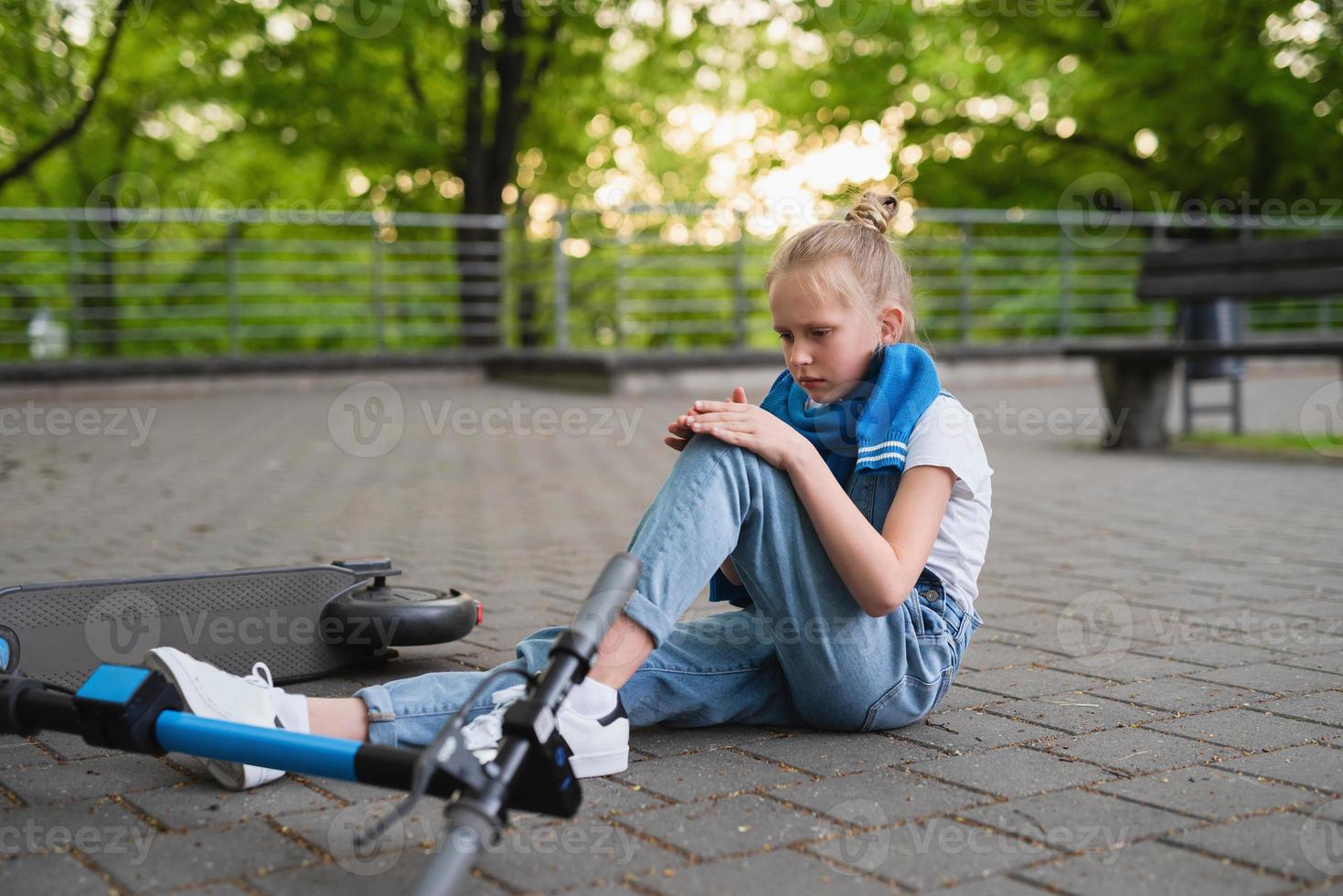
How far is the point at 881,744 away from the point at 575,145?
60.2 ft

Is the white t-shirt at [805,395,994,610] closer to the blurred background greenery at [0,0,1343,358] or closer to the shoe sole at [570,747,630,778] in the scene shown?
the shoe sole at [570,747,630,778]

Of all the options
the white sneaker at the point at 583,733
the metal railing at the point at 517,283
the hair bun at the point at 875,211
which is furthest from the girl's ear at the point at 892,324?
the metal railing at the point at 517,283

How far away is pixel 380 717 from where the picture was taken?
2.34 metres

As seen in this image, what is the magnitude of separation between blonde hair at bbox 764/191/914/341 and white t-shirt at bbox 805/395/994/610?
0.72 ft

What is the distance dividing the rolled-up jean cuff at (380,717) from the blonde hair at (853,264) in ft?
3.39

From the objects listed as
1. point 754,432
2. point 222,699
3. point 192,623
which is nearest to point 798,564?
point 754,432

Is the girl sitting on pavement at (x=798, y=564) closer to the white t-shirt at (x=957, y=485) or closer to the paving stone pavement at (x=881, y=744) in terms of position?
the white t-shirt at (x=957, y=485)

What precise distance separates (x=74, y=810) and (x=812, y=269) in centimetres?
158

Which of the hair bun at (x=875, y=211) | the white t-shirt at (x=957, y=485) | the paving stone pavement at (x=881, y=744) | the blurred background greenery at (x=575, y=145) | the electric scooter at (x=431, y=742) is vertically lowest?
the paving stone pavement at (x=881, y=744)

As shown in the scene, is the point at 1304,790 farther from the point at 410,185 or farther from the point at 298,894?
the point at 410,185

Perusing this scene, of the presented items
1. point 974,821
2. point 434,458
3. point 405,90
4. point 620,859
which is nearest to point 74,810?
point 620,859

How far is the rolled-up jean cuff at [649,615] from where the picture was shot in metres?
2.24

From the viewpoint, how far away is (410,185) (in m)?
19.4

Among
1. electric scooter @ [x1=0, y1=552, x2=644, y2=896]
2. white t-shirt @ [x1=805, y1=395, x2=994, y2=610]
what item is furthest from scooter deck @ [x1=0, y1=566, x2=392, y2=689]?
white t-shirt @ [x1=805, y1=395, x2=994, y2=610]
